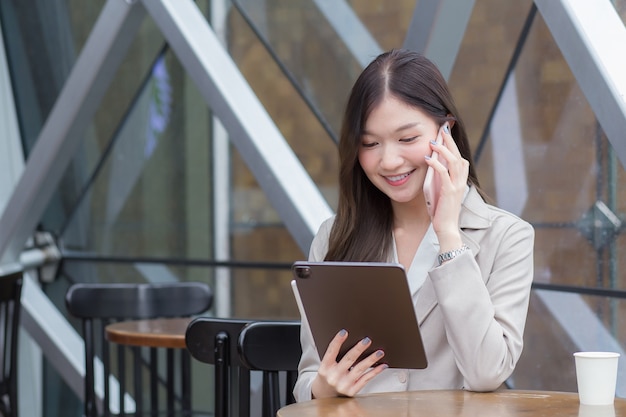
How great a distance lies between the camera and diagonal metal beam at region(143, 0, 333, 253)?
12.5ft

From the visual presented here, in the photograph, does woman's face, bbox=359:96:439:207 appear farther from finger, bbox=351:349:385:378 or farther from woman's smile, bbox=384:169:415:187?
finger, bbox=351:349:385:378

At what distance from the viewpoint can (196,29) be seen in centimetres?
416

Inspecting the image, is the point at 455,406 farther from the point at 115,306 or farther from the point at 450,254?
the point at 115,306

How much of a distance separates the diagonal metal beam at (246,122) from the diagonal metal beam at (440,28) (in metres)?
0.75

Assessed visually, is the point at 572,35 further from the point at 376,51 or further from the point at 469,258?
the point at 376,51

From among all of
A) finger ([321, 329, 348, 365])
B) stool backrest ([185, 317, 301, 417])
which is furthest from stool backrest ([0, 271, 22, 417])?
finger ([321, 329, 348, 365])

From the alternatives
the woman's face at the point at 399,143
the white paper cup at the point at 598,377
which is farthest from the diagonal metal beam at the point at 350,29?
the white paper cup at the point at 598,377

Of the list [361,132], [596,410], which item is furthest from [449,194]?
[596,410]

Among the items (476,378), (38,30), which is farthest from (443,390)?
(38,30)

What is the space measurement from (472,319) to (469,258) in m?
0.12

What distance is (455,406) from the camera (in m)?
1.78

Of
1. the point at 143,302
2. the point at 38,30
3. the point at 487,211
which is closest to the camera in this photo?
the point at 487,211

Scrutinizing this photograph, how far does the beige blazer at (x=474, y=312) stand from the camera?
1.91 meters

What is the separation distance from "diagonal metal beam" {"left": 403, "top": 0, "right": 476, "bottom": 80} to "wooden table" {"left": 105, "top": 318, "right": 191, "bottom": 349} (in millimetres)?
1318
